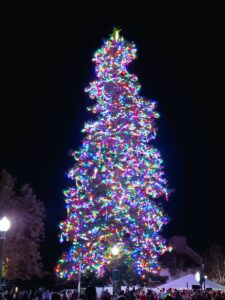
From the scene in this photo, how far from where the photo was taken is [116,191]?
23578mm

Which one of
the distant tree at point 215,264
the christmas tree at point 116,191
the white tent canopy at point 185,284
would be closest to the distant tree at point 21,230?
the white tent canopy at point 185,284

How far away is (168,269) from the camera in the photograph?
6950 centimetres

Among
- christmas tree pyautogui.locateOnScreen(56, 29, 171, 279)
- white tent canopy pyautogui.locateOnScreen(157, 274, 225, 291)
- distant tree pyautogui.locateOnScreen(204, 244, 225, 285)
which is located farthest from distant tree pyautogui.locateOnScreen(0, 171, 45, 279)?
distant tree pyautogui.locateOnScreen(204, 244, 225, 285)

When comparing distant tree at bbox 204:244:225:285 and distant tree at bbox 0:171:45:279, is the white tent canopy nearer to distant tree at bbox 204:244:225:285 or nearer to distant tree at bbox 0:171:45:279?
distant tree at bbox 0:171:45:279

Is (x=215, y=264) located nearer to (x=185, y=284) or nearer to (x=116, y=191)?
(x=185, y=284)

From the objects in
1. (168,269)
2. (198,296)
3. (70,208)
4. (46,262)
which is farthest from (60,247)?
(198,296)

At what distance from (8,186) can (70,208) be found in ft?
49.5

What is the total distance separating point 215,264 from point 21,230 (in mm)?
43574

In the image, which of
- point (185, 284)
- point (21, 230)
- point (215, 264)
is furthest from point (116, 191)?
point (215, 264)

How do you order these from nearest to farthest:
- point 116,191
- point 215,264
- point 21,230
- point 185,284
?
point 116,191 → point 185,284 → point 21,230 → point 215,264

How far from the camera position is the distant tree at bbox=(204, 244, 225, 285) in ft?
227

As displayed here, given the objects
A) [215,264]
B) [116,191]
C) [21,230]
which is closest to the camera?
[116,191]

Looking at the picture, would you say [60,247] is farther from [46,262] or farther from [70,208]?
[70,208]

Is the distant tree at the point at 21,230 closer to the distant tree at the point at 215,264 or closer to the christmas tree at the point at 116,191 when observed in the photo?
the christmas tree at the point at 116,191
